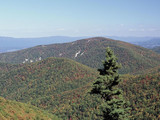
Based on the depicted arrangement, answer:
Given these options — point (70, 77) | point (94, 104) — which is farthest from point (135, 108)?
point (70, 77)

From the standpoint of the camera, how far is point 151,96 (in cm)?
8219

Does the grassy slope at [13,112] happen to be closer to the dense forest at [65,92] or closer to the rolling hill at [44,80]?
the dense forest at [65,92]

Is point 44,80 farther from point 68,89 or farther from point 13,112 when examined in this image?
point 13,112

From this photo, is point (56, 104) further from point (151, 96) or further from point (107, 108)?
point (107, 108)

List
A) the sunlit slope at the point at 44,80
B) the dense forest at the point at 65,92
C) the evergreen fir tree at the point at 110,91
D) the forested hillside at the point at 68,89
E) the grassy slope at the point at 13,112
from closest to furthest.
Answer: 1. the evergreen fir tree at the point at 110,91
2. the grassy slope at the point at 13,112
3. the dense forest at the point at 65,92
4. the forested hillside at the point at 68,89
5. the sunlit slope at the point at 44,80

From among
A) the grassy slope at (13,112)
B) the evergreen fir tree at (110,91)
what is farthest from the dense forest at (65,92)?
the evergreen fir tree at (110,91)

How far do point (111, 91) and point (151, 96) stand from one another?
62.8 m

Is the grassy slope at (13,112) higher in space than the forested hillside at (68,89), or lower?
higher

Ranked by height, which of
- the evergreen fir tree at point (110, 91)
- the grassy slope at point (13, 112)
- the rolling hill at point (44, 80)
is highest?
the evergreen fir tree at point (110, 91)

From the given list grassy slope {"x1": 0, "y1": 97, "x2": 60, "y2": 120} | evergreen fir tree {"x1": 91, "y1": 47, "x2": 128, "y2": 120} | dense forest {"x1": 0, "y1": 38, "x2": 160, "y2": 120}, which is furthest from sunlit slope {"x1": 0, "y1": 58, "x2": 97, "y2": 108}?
evergreen fir tree {"x1": 91, "y1": 47, "x2": 128, "y2": 120}

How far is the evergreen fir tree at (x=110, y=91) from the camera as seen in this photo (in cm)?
2684

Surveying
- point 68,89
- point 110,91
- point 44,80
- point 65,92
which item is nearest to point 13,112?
point 110,91

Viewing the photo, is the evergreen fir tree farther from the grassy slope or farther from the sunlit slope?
the sunlit slope

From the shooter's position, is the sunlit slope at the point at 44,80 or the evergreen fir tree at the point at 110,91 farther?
the sunlit slope at the point at 44,80
